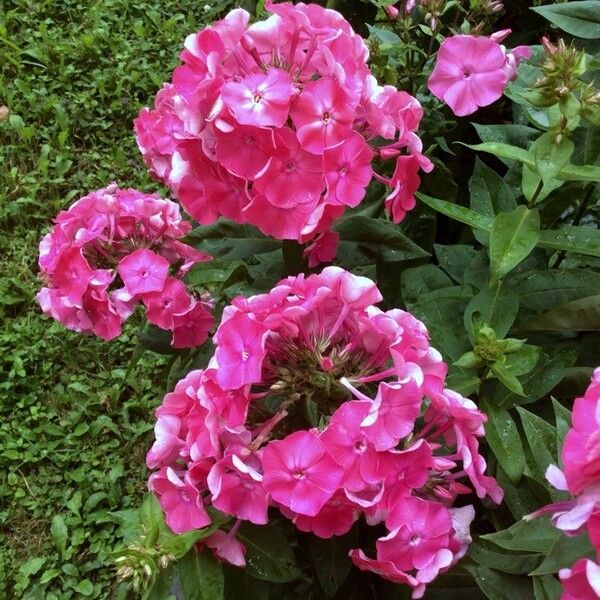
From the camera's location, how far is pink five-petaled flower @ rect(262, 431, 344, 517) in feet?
3.23

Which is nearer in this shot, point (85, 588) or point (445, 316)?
point (445, 316)

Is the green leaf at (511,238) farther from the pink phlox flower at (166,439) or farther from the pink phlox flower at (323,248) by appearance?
the pink phlox flower at (166,439)

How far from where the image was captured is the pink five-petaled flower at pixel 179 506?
43.3 inches

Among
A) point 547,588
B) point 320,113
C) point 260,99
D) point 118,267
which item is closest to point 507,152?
point 320,113

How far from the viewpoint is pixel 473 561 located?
1225mm

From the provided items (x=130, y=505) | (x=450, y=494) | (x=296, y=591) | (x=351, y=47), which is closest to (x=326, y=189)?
(x=351, y=47)

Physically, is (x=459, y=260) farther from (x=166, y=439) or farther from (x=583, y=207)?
(x=166, y=439)

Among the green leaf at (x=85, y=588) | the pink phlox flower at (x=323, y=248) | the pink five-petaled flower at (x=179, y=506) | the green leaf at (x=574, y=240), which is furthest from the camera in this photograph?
the green leaf at (x=85, y=588)

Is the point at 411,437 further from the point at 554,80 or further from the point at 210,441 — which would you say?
the point at 554,80

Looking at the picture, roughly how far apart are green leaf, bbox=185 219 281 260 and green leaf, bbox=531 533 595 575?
858 mm

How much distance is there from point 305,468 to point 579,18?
127cm

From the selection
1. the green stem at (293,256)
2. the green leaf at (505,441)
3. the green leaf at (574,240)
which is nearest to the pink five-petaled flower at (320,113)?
the green stem at (293,256)

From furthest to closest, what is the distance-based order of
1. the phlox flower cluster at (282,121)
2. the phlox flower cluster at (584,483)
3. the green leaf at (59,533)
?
1. the green leaf at (59,533)
2. the phlox flower cluster at (282,121)
3. the phlox flower cluster at (584,483)

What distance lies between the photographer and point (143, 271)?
5.26ft
